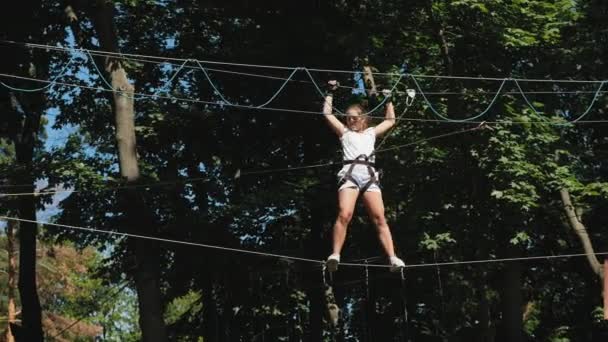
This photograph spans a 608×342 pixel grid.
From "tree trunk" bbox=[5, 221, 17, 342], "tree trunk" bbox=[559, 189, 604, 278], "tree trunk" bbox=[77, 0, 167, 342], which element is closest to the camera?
"tree trunk" bbox=[77, 0, 167, 342]

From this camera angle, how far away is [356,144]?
708cm

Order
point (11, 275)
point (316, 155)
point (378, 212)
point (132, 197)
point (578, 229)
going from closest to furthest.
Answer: point (378, 212)
point (132, 197)
point (578, 229)
point (316, 155)
point (11, 275)

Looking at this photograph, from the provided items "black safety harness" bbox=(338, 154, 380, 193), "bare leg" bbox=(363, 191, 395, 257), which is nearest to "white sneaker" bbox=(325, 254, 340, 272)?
"bare leg" bbox=(363, 191, 395, 257)

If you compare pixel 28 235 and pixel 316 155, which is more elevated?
pixel 316 155

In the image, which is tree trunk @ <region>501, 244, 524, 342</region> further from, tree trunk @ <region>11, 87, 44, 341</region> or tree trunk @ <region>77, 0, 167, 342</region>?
tree trunk @ <region>11, 87, 44, 341</region>

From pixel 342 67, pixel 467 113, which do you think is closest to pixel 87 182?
pixel 342 67

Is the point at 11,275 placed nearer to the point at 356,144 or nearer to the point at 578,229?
the point at 578,229

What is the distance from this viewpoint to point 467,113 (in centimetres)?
1347

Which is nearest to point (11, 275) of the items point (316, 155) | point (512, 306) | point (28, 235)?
point (28, 235)

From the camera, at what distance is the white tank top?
7.07 meters

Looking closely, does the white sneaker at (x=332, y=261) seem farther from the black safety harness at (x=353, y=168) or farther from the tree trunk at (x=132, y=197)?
the tree trunk at (x=132, y=197)

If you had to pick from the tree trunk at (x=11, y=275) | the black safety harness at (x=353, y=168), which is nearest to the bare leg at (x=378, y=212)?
the black safety harness at (x=353, y=168)

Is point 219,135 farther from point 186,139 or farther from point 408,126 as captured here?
point 408,126

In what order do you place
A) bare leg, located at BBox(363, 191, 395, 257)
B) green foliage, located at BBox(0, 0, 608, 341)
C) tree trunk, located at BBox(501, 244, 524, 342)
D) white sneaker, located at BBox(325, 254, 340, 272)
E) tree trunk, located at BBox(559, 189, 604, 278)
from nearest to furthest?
white sneaker, located at BBox(325, 254, 340, 272) → bare leg, located at BBox(363, 191, 395, 257) → green foliage, located at BBox(0, 0, 608, 341) → tree trunk, located at BBox(559, 189, 604, 278) → tree trunk, located at BBox(501, 244, 524, 342)
